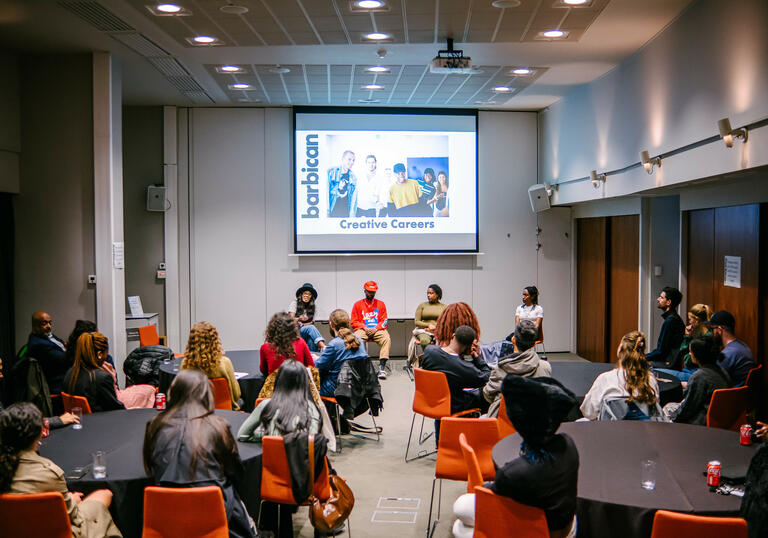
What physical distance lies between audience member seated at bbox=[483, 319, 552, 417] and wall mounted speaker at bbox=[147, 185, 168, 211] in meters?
7.02

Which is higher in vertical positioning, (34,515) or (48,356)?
(48,356)

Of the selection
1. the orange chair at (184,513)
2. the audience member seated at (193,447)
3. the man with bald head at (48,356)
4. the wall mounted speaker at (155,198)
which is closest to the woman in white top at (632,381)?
the audience member seated at (193,447)

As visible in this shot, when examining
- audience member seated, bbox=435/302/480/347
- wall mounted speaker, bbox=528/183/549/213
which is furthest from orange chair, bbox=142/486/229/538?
wall mounted speaker, bbox=528/183/549/213

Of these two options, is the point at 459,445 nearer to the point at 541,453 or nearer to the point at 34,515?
the point at 541,453

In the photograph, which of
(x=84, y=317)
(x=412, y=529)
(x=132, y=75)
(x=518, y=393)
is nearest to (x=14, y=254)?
(x=84, y=317)

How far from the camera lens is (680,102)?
21.4 ft

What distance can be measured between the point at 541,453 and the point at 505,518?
0.37 m

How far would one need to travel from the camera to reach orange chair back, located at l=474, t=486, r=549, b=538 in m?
2.93

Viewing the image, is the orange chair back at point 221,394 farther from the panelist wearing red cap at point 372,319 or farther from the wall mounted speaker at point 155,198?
the wall mounted speaker at point 155,198

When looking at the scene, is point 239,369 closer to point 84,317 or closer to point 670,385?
point 84,317

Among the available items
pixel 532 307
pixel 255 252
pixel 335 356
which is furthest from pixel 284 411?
pixel 255 252

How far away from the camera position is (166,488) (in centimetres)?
320

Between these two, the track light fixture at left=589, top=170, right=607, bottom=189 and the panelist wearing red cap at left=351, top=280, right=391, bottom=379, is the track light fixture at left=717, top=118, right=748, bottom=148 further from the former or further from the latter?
the panelist wearing red cap at left=351, top=280, right=391, bottom=379

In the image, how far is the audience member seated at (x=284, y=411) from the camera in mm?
3998
